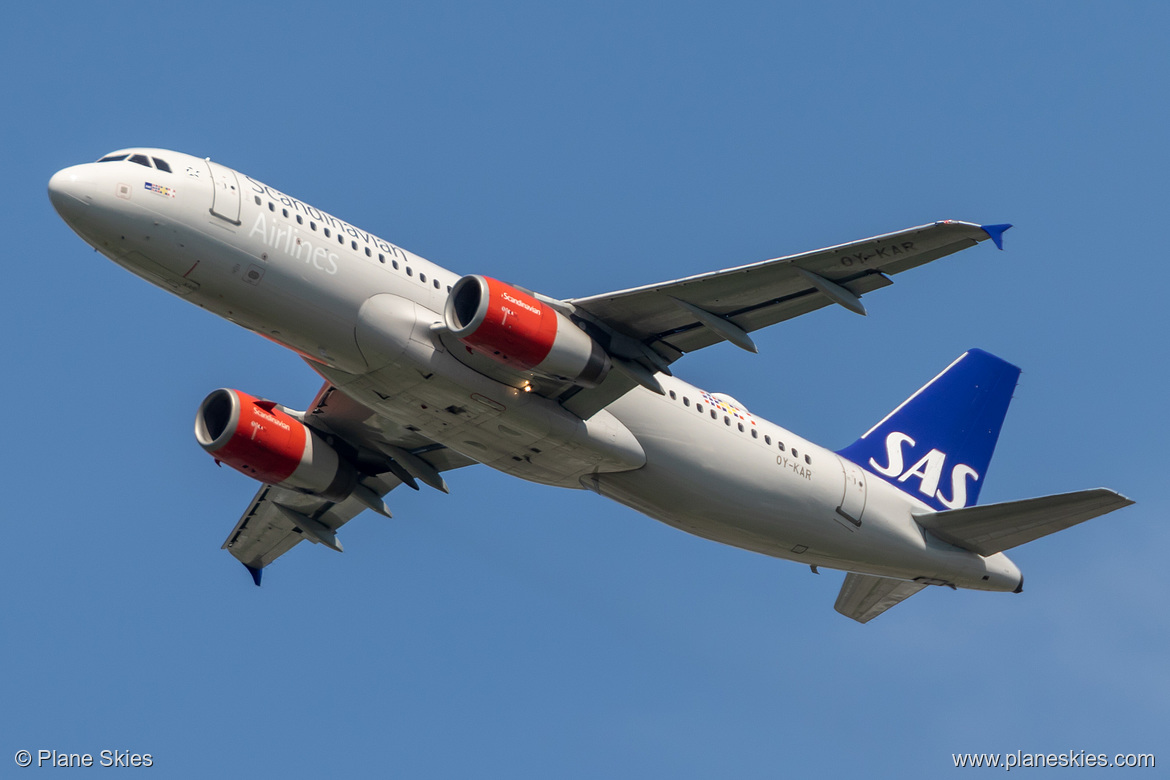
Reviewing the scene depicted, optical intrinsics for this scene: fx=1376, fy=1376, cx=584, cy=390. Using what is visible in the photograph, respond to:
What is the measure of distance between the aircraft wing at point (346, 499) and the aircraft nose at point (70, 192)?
8966mm

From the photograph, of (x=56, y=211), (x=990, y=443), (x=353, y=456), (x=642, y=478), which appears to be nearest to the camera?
(x=56, y=211)

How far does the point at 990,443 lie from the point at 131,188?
973 inches

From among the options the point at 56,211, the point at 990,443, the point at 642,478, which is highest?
the point at 990,443

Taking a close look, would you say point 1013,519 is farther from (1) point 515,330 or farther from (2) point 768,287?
(1) point 515,330

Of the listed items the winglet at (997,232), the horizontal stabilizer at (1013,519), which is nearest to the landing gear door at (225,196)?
the winglet at (997,232)

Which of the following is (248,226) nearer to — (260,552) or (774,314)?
(774,314)

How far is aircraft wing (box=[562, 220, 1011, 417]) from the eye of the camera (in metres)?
27.0

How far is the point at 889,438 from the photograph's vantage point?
124 ft

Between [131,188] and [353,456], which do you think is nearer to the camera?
[131,188]

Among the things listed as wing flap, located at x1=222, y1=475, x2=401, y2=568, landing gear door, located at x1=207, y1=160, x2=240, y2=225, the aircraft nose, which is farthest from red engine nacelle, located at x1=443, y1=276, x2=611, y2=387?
wing flap, located at x1=222, y1=475, x2=401, y2=568

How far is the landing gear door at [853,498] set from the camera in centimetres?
3416

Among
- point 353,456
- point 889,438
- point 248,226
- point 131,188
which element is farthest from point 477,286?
point 889,438

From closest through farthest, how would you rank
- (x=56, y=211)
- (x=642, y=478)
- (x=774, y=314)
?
(x=56, y=211) → (x=774, y=314) → (x=642, y=478)

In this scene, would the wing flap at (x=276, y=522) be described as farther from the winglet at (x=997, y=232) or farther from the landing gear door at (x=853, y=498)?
the winglet at (x=997, y=232)
